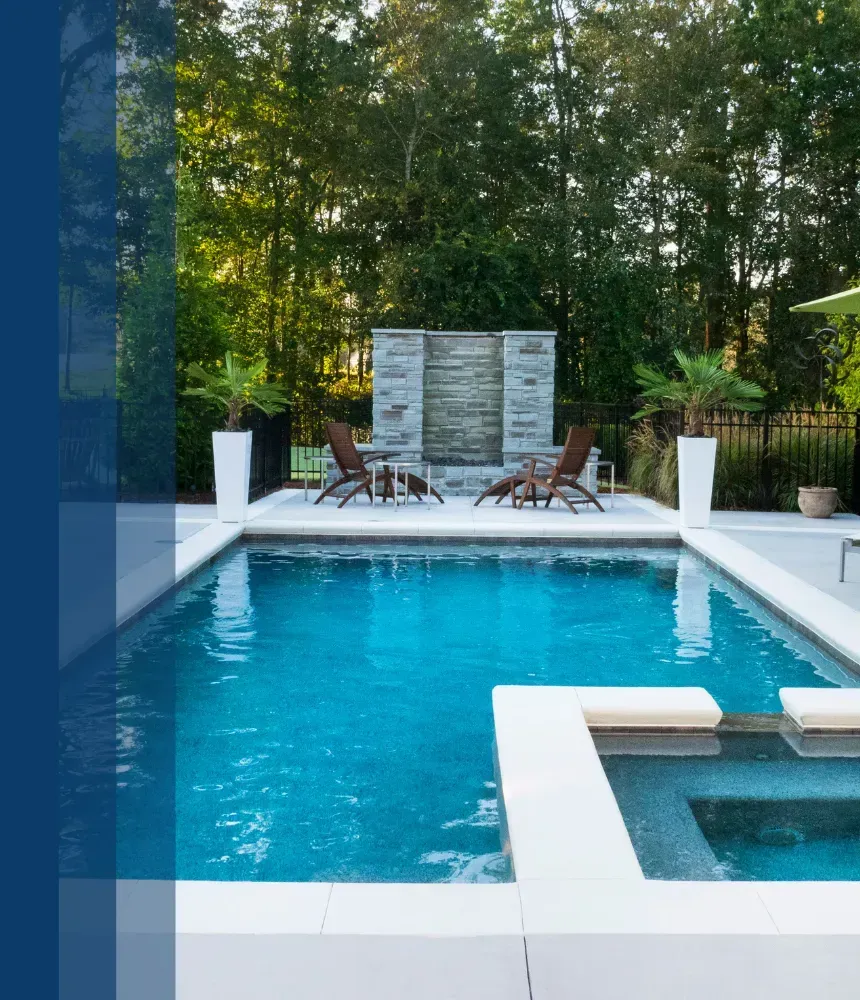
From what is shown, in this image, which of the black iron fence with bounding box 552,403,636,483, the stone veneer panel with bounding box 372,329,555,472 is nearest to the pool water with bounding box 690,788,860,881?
the stone veneer panel with bounding box 372,329,555,472

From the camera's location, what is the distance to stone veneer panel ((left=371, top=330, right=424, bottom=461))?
595 inches

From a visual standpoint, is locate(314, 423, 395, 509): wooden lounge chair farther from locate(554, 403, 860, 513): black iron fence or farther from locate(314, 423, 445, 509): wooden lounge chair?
locate(554, 403, 860, 513): black iron fence

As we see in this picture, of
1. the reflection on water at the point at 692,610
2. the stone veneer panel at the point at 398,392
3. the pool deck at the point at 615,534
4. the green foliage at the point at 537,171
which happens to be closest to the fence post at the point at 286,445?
the stone veneer panel at the point at 398,392

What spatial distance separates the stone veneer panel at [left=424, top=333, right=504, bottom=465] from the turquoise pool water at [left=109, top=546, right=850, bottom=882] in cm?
651

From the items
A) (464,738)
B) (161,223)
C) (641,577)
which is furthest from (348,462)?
(464,738)

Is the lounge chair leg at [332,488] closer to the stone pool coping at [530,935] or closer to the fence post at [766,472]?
the fence post at [766,472]

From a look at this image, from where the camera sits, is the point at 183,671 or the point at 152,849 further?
the point at 183,671

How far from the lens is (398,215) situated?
2042 centimetres

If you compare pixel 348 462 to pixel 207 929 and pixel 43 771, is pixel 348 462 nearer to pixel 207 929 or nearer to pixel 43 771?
pixel 207 929

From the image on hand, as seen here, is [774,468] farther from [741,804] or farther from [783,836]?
[783,836]

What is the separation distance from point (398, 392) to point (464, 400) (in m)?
1.41

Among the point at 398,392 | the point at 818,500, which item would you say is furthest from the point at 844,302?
the point at 398,392

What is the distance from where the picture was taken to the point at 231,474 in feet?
34.9

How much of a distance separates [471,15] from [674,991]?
20.4 meters
